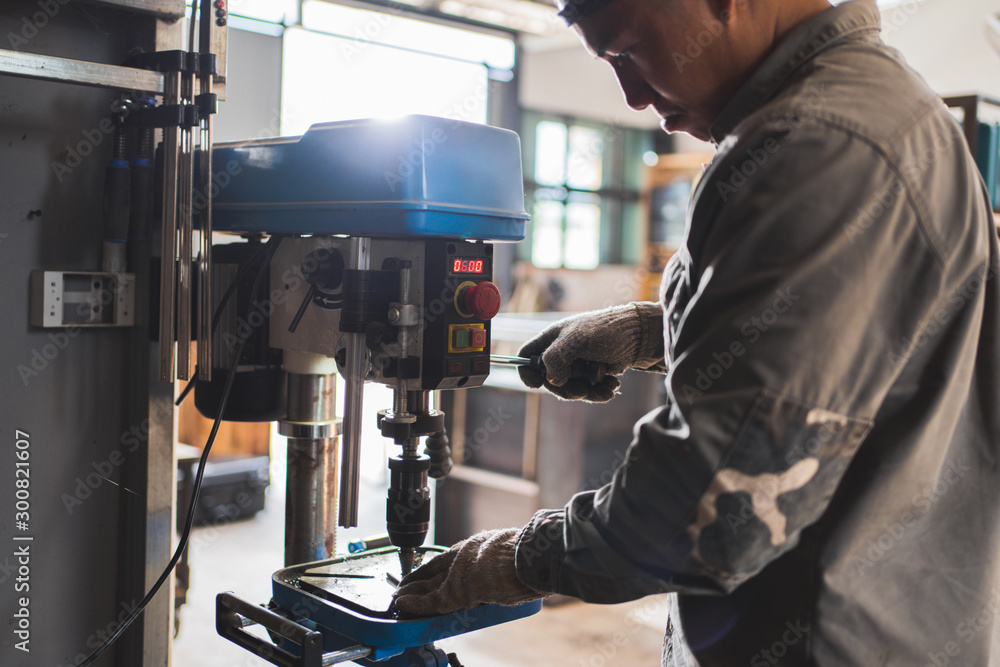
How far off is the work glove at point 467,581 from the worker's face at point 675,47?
51cm

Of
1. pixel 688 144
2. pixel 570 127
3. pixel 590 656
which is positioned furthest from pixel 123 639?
pixel 688 144

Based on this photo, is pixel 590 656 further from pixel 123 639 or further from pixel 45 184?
pixel 45 184

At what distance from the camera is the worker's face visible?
0.80 m

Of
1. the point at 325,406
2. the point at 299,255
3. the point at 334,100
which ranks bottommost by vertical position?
the point at 325,406

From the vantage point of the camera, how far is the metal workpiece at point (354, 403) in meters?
1.04

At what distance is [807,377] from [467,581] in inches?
18.0

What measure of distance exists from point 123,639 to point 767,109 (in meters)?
1.27

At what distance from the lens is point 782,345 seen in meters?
0.68

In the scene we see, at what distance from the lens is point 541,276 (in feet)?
24.4
